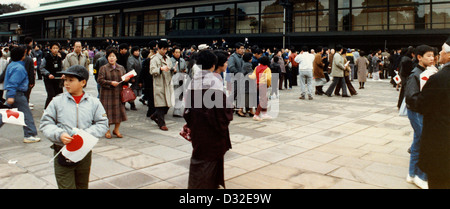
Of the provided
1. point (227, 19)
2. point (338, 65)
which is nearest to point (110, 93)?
point (338, 65)

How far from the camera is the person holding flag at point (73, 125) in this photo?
265 cm

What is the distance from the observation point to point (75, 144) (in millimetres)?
A: 2623

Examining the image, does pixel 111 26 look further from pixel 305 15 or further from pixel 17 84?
pixel 17 84

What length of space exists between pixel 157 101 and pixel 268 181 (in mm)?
3361

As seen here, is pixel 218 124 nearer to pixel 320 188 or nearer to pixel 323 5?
pixel 320 188

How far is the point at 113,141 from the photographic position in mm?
5824

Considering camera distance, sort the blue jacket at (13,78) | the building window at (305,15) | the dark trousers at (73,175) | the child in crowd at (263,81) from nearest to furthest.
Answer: the dark trousers at (73,175) < the blue jacket at (13,78) < the child in crowd at (263,81) < the building window at (305,15)

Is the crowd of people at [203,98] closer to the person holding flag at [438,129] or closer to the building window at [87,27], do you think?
the person holding flag at [438,129]

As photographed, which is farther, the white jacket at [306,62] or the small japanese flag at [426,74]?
the white jacket at [306,62]

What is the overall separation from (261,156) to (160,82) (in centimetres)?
275

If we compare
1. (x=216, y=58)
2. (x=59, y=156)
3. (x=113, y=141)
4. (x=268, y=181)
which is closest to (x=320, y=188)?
(x=268, y=181)

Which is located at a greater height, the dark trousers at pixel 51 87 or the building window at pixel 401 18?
the building window at pixel 401 18

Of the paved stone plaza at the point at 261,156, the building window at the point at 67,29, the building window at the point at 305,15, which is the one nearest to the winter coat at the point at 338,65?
the paved stone plaza at the point at 261,156

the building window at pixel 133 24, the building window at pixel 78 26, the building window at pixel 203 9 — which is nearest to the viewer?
the building window at pixel 203 9
